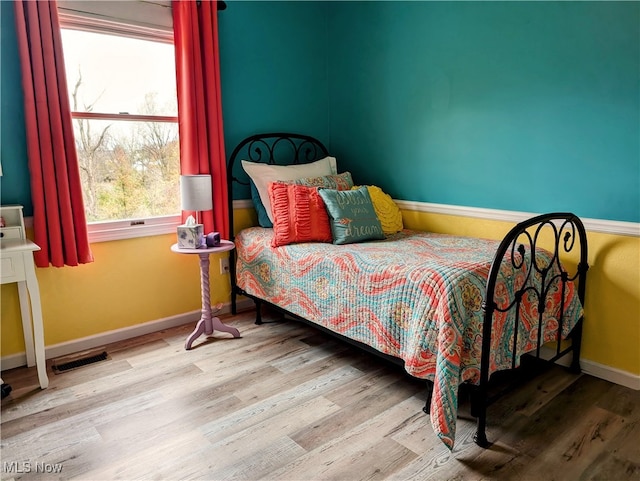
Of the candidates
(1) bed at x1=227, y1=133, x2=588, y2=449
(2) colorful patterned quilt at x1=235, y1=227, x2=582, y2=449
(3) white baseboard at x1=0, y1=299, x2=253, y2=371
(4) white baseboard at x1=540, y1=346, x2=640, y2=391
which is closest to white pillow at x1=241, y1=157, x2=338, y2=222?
(1) bed at x1=227, y1=133, x2=588, y2=449

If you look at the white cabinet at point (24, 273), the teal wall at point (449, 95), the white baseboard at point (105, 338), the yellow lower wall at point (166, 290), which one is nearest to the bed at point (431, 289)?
the yellow lower wall at point (166, 290)

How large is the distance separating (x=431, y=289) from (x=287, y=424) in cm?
86

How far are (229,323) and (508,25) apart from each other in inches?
100

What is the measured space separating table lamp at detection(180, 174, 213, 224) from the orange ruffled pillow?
0.41m

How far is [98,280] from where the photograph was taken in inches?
110

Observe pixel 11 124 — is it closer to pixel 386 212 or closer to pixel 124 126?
pixel 124 126

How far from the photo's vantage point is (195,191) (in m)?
2.71

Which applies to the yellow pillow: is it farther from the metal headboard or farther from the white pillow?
the metal headboard

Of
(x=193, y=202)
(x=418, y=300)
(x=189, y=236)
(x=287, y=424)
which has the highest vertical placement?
(x=193, y=202)

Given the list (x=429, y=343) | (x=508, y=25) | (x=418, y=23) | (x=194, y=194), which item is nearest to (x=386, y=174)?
(x=418, y=23)

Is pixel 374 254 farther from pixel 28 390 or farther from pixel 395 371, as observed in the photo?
pixel 28 390

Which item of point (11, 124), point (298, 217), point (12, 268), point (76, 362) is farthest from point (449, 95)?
point (76, 362)

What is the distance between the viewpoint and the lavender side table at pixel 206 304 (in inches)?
106

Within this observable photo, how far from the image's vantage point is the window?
2.68 m
